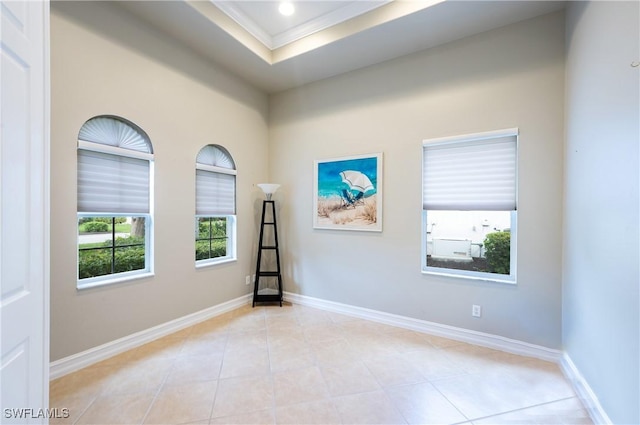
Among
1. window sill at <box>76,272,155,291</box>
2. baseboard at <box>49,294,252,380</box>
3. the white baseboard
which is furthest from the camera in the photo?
window sill at <box>76,272,155,291</box>

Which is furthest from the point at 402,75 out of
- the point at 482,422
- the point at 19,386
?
the point at 19,386

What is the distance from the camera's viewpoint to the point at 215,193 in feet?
11.5

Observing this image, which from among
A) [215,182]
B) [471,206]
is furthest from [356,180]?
[215,182]

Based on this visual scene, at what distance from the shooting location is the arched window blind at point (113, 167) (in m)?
2.35

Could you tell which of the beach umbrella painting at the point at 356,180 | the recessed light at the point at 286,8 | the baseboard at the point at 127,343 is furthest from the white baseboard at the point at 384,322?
the recessed light at the point at 286,8

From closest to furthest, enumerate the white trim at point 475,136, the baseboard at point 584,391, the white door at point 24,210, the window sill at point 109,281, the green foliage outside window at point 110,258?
the white door at point 24,210 < the baseboard at point 584,391 < the window sill at point 109,281 < the green foliage outside window at point 110,258 < the white trim at point 475,136

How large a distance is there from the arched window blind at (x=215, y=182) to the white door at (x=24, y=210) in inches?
83.4

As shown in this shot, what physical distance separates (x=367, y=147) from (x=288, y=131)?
1310 millimetres

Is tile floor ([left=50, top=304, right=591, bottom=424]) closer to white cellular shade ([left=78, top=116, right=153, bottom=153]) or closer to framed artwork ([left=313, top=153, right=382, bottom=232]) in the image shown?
framed artwork ([left=313, top=153, right=382, bottom=232])

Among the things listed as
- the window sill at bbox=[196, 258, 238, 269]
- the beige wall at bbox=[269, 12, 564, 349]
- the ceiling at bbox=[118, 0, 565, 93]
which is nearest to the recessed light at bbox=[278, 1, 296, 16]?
the ceiling at bbox=[118, 0, 565, 93]

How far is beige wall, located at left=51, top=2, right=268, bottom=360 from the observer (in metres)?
2.17

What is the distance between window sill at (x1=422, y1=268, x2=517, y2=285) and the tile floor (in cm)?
67

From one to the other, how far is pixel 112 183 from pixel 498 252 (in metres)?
3.88

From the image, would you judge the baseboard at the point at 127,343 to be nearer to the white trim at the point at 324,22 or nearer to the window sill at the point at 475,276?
the window sill at the point at 475,276
